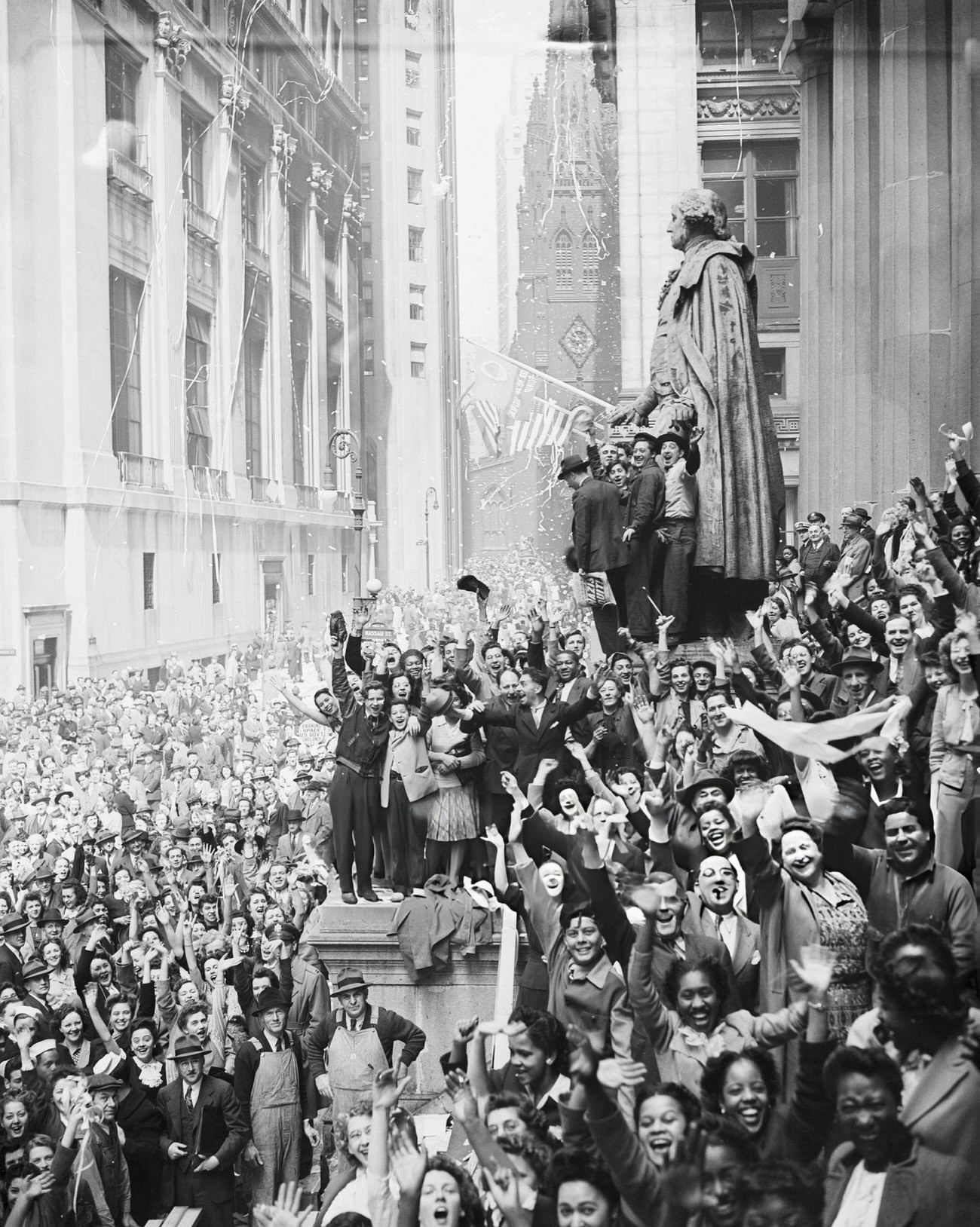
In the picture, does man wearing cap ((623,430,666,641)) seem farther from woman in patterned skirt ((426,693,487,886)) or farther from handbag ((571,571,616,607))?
woman in patterned skirt ((426,693,487,886))

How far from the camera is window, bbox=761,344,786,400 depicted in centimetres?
2609

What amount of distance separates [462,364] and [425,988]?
71.4 ft

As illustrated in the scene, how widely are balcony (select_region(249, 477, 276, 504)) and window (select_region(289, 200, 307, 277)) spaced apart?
4.68 meters

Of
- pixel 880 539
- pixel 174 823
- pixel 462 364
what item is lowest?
pixel 174 823

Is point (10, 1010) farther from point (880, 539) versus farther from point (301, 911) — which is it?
point (880, 539)

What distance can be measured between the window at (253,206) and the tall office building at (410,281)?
3.12 metres

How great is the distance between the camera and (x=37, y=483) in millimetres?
20281

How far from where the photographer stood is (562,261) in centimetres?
2636

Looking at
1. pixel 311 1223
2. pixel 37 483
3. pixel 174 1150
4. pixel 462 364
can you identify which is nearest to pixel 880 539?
pixel 174 1150

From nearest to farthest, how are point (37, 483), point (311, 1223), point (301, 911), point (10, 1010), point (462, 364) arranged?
point (311, 1223)
point (10, 1010)
point (301, 911)
point (37, 483)
point (462, 364)

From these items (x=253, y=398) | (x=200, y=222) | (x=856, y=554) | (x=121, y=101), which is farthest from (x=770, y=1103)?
(x=253, y=398)

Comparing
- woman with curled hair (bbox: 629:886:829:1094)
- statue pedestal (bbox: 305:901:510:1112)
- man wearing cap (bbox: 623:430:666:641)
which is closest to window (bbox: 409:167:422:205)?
man wearing cap (bbox: 623:430:666:641)

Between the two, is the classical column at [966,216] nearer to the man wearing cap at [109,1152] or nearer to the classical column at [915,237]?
the classical column at [915,237]

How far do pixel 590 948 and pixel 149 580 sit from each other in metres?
18.6
